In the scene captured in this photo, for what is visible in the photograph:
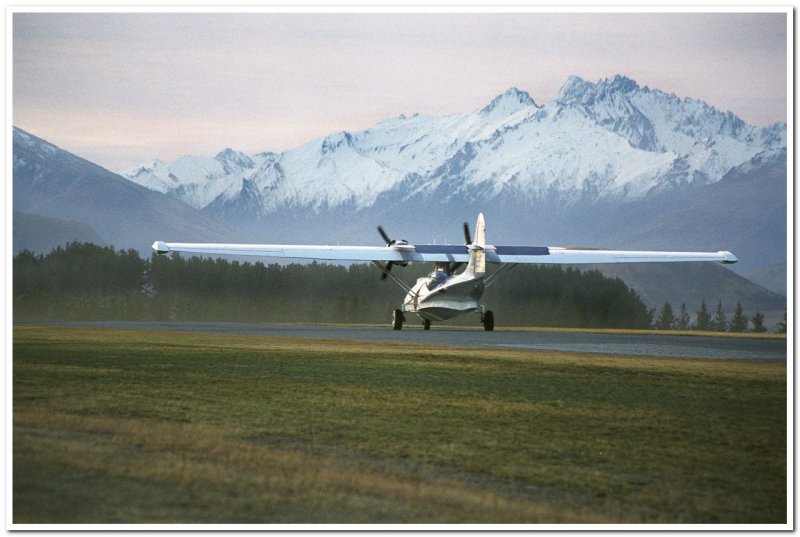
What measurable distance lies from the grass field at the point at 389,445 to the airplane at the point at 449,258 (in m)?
18.4

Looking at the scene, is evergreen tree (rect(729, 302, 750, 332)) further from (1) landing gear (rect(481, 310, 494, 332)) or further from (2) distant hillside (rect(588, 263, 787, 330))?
(1) landing gear (rect(481, 310, 494, 332))

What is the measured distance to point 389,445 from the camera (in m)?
15.5

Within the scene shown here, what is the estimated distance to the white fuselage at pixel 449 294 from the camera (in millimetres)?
48594

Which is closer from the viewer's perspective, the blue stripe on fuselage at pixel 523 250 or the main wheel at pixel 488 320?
the blue stripe on fuselage at pixel 523 250

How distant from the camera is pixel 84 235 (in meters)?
59.4

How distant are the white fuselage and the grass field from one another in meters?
23.3

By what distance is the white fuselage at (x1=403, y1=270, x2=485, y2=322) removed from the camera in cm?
4859

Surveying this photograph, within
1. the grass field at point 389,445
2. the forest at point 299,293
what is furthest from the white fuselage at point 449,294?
the grass field at point 389,445

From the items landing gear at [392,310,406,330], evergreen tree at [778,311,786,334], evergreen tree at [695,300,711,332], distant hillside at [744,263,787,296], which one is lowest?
evergreen tree at [778,311,786,334]

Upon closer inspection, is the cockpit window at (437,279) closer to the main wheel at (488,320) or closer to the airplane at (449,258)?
the airplane at (449,258)

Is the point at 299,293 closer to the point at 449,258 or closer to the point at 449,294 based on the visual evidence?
the point at 449,294

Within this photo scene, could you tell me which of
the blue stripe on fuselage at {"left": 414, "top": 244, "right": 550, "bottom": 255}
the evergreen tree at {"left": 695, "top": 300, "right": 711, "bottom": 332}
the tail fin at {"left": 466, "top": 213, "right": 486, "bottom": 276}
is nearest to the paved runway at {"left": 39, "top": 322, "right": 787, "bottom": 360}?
the blue stripe on fuselage at {"left": 414, "top": 244, "right": 550, "bottom": 255}

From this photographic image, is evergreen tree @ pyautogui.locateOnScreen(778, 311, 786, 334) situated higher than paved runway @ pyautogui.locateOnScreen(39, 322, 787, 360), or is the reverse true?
evergreen tree @ pyautogui.locateOnScreen(778, 311, 786, 334)

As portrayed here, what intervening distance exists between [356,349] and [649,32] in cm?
1586
